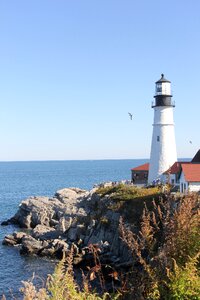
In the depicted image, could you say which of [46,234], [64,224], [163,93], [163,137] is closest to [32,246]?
[46,234]

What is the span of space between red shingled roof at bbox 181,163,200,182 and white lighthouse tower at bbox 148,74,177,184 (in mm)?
6173

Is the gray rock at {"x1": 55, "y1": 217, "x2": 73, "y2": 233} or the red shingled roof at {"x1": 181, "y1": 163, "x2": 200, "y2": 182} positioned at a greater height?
the red shingled roof at {"x1": 181, "y1": 163, "x2": 200, "y2": 182}

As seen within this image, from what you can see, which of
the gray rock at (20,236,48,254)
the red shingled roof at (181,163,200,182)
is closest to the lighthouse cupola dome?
the red shingled roof at (181,163,200,182)

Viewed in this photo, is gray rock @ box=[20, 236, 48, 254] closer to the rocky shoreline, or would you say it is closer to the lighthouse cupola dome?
the rocky shoreline

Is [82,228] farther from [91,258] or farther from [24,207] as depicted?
[24,207]

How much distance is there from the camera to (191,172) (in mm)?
35875

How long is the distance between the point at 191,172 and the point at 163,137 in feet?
26.1

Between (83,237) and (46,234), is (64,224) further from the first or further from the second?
(83,237)

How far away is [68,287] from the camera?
254 inches

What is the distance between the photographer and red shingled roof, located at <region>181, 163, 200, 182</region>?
3512cm

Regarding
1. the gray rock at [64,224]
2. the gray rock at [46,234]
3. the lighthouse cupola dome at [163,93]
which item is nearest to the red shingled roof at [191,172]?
the lighthouse cupola dome at [163,93]

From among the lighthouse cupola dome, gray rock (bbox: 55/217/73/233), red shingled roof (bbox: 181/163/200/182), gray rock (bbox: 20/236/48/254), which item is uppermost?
the lighthouse cupola dome

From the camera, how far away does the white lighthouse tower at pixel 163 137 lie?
4297cm

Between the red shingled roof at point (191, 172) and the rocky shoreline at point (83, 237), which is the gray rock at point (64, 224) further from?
the red shingled roof at point (191, 172)
